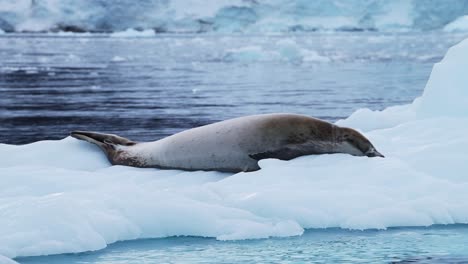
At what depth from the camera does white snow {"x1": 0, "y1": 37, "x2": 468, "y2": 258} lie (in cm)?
427

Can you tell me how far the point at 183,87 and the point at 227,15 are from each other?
30.1m

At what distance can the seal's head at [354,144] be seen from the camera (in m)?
5.69

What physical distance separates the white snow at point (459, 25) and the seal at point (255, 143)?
40369 millimetres

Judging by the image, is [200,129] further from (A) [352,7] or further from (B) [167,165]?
(A) [352,7]

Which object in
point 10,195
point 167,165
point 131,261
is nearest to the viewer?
point 131,261

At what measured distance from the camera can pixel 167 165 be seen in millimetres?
5844

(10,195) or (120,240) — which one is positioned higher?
(10,195)

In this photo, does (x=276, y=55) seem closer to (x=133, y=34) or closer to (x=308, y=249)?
(x=133, y=34)

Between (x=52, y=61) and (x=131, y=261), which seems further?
(x=52, y=61)

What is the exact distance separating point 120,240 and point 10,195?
2.81 ft

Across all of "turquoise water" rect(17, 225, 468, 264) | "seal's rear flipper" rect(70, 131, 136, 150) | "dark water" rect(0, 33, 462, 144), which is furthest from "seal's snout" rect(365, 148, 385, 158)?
"dark water" rect(0, 33, 462, 144)

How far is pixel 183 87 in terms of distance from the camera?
17.1 meters

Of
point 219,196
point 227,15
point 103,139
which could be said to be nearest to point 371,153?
point 219,196

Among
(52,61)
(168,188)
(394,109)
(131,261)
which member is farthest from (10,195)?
(52,61)
